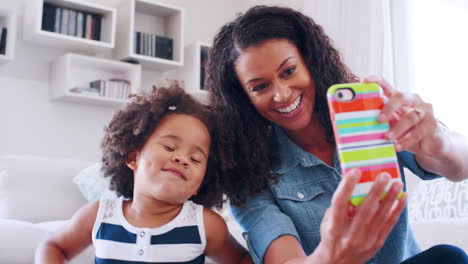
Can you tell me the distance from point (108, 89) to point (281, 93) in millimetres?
2414

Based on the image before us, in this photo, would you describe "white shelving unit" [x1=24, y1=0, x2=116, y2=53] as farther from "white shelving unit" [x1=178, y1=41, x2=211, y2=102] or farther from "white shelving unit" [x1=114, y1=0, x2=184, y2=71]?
"white shelving unit" [x1=178, y1=41, x2=211, y2=102]

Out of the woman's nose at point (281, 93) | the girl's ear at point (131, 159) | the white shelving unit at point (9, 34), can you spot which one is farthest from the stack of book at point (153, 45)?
the woman's nose at point (281, 93)

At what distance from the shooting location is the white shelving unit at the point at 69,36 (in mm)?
3043

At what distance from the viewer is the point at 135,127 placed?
115cm

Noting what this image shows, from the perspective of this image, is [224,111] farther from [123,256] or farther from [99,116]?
[99,116]

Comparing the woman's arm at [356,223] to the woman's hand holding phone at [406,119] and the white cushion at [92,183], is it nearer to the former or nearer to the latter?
the woman's hand holding phone at [406,119]

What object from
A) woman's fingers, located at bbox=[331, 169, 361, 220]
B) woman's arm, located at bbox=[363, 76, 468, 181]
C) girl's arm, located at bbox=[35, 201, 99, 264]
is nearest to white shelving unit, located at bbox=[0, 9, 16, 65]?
girl's arm, located at bbox=[35, 201, 99, 264]

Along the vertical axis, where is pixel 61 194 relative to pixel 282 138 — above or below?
below

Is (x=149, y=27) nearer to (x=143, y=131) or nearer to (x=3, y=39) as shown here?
(x=3, y=39)

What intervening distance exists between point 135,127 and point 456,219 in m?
1.10

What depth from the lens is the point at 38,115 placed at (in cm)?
326

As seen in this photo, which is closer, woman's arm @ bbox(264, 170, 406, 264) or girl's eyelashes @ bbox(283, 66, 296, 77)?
woman's arm @ bbox(264, 170, 406, 264)

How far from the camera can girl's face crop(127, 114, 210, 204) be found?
104 centimetres

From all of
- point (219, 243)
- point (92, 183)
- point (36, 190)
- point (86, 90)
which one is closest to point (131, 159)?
point (219, 243)
